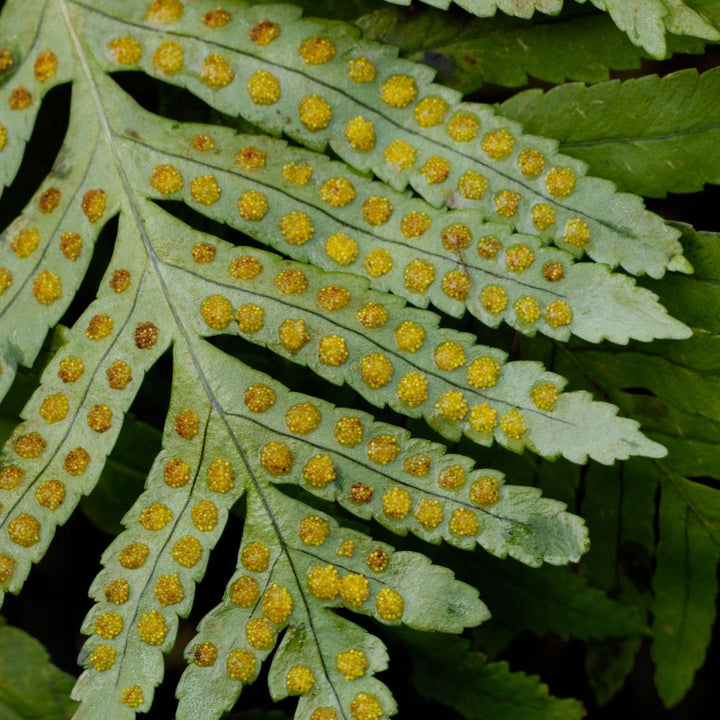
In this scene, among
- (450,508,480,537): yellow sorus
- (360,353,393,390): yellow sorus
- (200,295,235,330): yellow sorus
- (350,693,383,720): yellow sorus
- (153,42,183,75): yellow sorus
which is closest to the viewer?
(350,693,383,720): yellow sorus

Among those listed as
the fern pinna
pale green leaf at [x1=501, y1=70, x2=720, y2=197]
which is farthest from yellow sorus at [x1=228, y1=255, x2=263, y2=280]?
pale green leaf at [x1=501, y1=70, x2=720, y2=197]

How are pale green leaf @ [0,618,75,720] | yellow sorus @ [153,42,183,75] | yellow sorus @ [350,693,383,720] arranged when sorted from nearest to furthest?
yellow sorus @ [350,693,383,720] → yellow sorus @ [153,42,183,75] → pale green leaf @ [0,618,75,720]

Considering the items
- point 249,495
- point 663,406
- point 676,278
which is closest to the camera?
point 249,495

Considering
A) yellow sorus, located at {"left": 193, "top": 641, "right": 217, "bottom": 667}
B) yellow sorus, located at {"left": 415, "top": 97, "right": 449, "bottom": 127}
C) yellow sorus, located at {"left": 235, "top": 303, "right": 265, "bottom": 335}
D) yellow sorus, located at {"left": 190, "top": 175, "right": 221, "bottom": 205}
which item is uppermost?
yellow sorus, located at {"left": 415, "top": 97, "right": 449, "bottom": 127}

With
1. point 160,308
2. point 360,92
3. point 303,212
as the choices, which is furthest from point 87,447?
point 360,92

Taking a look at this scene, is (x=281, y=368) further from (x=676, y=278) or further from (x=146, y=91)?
(x=676, y=278)

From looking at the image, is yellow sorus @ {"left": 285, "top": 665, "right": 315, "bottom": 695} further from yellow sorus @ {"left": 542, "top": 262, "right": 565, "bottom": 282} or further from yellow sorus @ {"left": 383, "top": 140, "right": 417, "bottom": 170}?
yellow sorus @ {"left": 383, "top": 140, "right": 417, "bottom": 170}
